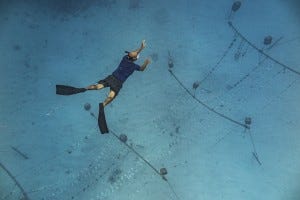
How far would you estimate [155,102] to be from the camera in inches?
443

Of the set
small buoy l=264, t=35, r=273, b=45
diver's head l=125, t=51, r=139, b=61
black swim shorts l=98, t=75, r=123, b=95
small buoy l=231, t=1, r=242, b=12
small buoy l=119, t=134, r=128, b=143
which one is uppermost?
small buoy l=231, t=1, r=242, b=12

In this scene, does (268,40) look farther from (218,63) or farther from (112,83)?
(112,83)

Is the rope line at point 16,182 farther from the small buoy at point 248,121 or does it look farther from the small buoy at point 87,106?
the small buoy at point 248,121

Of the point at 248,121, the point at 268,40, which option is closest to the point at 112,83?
the point at 248,121

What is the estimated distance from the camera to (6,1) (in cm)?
1167

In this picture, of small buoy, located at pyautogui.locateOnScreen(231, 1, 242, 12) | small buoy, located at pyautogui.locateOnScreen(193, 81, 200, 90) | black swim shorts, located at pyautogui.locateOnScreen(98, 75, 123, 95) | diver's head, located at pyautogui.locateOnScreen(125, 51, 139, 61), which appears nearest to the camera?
diver's head, located at pyautogui.locateOnScreen(125, 51, 139, 61)

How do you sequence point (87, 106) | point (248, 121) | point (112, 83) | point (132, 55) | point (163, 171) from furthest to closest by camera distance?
1. point (87, 106)
2. point (248, 121)
3. point (163, 171)
4. point (112, 83)
5. point (132, 55)

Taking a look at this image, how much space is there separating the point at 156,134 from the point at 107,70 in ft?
8.15

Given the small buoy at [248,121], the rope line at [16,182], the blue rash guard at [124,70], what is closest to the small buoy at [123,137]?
the blue rash guard at [124,70]

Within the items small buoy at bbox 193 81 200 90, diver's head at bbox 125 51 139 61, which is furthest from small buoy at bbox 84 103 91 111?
small buoy at bbox 193 81 200 90

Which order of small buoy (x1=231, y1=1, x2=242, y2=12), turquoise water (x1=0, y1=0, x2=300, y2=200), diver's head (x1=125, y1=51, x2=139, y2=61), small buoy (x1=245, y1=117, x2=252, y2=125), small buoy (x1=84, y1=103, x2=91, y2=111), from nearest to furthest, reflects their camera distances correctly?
1. diver's head (x1=125, y1=51, x2=139, y2=61)
2. turquoise water (x1=0, y1=0, x2=300, y2=200)
3. small buoy (x1=245, y1=117, x2=252, y2=125)
4. small buoy (x1=84, y1=103, x2=91, y2=111)
5. small buoy (x1=231, y1=1, x2=242, y2=12)

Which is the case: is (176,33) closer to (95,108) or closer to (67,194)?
(95,108)

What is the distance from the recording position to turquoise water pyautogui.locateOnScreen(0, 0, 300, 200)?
10.8 meters

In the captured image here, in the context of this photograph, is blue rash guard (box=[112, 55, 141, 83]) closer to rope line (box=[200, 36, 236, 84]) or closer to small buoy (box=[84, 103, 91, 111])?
small buoy (box=[84, 103, 91, 111])
